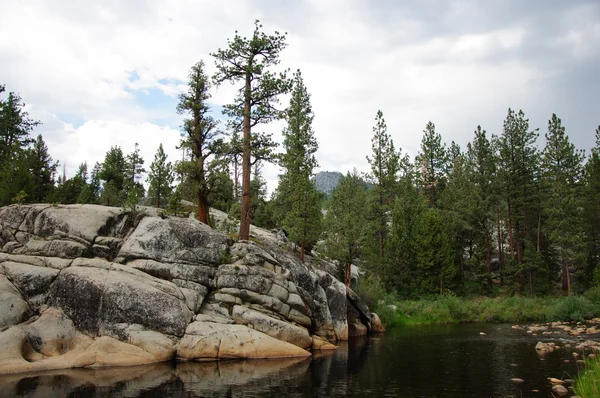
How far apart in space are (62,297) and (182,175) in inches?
598

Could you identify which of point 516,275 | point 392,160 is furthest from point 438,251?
point 392,160

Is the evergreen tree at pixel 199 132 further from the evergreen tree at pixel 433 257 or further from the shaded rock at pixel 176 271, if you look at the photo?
the evergreen tree at pixel 433 257

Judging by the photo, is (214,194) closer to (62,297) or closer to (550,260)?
(62,297)

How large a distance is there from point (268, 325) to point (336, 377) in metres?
7.01

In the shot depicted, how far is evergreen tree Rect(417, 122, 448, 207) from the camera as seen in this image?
245 ft

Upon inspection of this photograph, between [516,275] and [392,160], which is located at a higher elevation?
[392,160]

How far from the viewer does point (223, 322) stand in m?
23.9

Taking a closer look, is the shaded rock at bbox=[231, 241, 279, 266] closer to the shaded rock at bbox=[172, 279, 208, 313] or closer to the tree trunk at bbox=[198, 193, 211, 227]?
the shaded rock at bbox=[172, 279, 208, 313]

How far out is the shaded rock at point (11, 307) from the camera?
20547mm

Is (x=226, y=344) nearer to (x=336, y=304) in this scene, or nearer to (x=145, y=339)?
(x=145, y=339)

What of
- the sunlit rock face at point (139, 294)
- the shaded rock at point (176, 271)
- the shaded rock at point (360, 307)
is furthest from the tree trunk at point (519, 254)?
the shaded rock at point (176, 271)

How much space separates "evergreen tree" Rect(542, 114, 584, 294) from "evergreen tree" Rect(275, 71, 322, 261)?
31.4 meters

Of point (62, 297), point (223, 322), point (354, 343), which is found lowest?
point (354, 343)

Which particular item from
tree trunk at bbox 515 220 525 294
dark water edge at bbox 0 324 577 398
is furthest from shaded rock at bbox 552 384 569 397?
tree trunk at bbox 515 220 525 294
